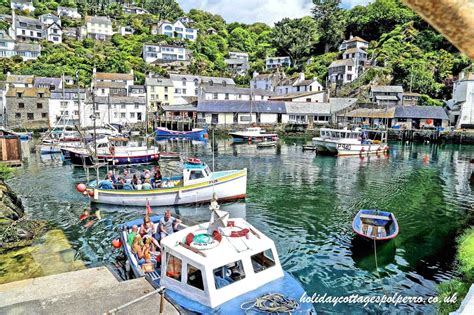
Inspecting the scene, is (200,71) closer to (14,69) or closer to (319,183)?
(14,69)

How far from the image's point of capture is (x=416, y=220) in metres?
20.0

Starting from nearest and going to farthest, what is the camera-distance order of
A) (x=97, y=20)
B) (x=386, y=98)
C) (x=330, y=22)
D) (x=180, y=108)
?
(x=386, y=98) < (x=180, y=108) < (x=330, y=22) < (x=97, y=20)

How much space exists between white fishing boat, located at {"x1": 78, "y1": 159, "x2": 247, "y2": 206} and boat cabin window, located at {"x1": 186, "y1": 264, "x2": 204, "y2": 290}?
12.0 meters

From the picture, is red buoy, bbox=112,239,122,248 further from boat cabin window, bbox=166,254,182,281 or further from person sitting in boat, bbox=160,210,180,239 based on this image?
boat cabin window, bbox=166,254,182,281

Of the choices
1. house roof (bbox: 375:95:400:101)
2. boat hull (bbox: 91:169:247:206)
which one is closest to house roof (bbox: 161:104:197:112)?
house roof (bbox: 375:95:400:101)

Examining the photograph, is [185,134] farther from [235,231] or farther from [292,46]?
[292,46]

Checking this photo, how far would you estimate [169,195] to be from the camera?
70.7 ft

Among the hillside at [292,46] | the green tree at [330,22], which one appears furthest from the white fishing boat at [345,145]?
the green tree at [330,22]

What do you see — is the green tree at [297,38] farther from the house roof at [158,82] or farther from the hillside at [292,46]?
the house roof at [158,82]

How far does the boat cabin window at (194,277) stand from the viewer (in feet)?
29.4

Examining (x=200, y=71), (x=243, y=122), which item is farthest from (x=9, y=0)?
(x=243, y=122)

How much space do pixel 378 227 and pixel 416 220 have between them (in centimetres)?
486

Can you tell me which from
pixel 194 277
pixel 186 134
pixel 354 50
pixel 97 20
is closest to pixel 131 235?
pixel 194 277

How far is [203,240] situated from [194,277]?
999mm
